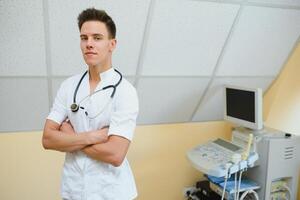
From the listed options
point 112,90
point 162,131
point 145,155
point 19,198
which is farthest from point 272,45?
point 19,198

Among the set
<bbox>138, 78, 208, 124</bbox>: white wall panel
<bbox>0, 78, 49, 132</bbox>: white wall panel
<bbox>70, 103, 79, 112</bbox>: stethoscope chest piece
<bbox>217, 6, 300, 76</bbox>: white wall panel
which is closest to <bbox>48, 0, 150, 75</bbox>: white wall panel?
<bbox>0, 78, 49, 132</bbox>: white wall panel

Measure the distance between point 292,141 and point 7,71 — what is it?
203cm

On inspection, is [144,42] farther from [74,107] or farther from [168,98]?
[74,107]

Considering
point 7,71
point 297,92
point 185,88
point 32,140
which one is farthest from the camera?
point 297,92

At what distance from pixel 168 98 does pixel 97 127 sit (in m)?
1.14

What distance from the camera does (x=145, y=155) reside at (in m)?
2.68

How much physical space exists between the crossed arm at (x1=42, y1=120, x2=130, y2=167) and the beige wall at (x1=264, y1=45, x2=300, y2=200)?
6.01 ft

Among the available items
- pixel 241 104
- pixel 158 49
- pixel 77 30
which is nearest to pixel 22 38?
pixel 77 30

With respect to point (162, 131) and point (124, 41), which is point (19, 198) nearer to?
point (162, 131)

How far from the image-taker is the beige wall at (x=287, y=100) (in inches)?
104

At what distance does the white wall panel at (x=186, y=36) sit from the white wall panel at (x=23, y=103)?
0.77m

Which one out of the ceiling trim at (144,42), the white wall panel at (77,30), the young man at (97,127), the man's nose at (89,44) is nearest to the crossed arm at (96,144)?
the young man at (97,127)

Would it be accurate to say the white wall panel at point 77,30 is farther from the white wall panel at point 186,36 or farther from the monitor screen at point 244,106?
the monitor screen at point 244,106

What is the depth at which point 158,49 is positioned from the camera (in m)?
2.14
